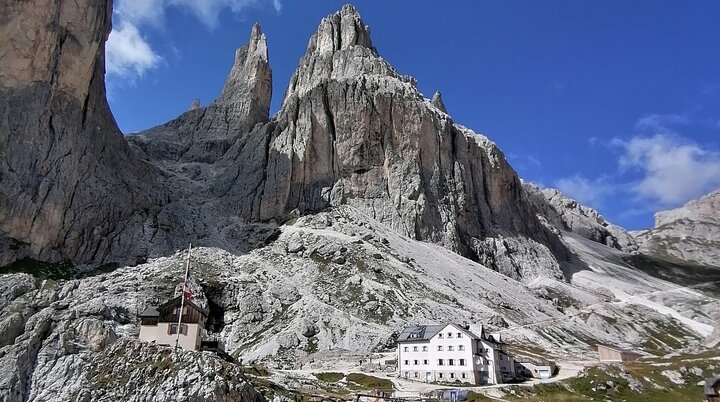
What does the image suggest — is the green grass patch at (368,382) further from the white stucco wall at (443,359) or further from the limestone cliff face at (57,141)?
the limestone cliff face at (57,141)

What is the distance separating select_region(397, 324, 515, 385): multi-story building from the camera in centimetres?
7494

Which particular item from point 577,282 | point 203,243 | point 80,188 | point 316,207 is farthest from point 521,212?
point 80,188

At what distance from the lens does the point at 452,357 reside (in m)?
75.9

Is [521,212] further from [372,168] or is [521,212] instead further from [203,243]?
[203,243]

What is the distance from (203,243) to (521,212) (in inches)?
4760

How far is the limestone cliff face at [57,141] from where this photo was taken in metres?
105

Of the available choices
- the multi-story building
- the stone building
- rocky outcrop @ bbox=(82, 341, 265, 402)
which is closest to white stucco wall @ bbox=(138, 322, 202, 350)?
the stone building

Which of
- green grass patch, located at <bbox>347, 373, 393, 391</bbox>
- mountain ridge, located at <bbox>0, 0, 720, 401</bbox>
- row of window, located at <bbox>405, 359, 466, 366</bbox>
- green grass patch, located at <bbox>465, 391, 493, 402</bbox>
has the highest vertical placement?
mountain ridge, located at <bbox>0, 0, 720, 401</bbox>

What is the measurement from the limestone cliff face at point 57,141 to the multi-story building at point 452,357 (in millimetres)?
76208

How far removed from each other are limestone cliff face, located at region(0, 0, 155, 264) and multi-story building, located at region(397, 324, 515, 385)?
76208mm

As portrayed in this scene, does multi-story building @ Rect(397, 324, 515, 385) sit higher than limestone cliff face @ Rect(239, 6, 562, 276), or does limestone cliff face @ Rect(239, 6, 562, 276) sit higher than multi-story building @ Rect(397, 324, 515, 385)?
limestone cliff face @ Rect(239, 6, 562, 276)

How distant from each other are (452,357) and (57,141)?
97705 mm

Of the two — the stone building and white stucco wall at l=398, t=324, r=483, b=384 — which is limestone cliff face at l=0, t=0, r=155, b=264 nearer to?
the stone building

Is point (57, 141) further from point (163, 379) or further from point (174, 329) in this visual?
point (163, 379)
